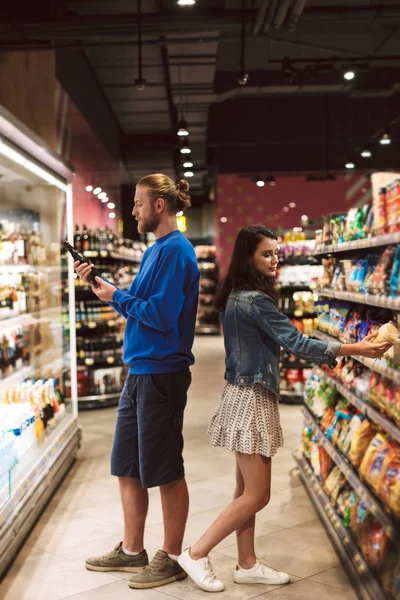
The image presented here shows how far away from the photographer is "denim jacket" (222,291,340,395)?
293cm

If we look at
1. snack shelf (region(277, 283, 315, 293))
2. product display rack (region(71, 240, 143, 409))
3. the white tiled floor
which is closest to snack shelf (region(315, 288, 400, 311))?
the white tiled floor

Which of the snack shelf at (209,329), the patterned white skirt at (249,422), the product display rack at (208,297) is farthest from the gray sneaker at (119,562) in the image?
the snack shelf at (209,329)

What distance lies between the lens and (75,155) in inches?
375

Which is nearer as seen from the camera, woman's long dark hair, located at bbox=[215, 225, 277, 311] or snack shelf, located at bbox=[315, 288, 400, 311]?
snack shelf, located at bbox=[315, 288, 400, 311]

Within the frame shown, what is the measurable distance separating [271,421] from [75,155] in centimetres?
723

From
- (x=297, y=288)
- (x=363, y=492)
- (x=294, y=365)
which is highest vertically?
(x=297, y=288)

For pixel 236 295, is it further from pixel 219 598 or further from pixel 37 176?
pixel 37 176

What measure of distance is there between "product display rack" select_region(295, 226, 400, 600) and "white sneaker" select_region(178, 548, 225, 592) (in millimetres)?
637

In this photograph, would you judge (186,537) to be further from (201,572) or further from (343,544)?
(343,544)

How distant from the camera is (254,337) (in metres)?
3.00

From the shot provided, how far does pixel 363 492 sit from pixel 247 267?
3.73ft

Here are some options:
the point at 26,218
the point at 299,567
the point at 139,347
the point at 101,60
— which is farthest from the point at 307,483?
the point at 101,60

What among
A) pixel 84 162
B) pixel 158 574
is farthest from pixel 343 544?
pixel 84 162

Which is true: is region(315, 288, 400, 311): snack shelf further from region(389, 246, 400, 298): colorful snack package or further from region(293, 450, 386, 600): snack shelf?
region(293, 450, 386, 600): snack shelf
